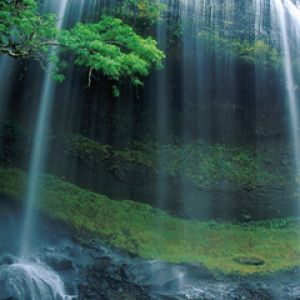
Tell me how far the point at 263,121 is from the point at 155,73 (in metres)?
4.12

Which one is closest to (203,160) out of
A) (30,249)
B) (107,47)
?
(30,249)

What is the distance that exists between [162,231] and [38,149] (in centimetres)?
447

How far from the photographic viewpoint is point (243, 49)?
45.3 ft

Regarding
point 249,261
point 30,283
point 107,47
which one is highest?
point 107,47

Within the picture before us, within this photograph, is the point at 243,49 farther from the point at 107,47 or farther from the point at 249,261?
the point at 107,47

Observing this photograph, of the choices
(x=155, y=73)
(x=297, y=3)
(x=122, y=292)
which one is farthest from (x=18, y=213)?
(x=297, y=3)

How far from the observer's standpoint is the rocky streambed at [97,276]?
8.25 meters

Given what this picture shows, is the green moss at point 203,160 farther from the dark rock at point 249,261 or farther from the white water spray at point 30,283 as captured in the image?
the white water spray at point 30,283

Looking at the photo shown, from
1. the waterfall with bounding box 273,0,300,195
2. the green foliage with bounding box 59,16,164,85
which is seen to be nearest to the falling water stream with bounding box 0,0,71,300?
the green foliage with bounding box 59,16,164,85

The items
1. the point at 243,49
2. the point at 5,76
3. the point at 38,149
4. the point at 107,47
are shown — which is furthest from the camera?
the point at 243,49

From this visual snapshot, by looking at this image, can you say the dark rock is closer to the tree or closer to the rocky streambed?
the rocky streambed

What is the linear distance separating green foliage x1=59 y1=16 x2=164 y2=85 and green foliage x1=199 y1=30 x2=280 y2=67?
6.03 meters

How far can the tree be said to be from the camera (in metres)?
7.25

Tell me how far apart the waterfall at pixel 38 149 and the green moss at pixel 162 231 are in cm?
24
